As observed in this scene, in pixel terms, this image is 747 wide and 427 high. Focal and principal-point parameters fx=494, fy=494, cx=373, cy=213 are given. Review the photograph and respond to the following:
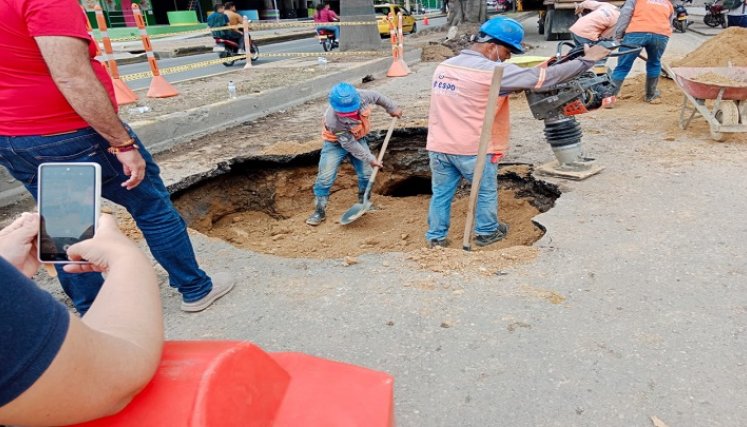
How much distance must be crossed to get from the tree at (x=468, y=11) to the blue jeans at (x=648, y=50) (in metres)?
10.8

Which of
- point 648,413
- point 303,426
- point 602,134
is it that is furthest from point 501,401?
point 602,134

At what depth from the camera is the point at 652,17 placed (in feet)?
21.3

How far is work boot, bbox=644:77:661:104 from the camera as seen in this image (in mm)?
6957

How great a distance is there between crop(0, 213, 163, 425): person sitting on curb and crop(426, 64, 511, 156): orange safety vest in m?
2.97

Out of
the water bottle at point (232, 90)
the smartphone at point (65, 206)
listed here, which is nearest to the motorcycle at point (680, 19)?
the water bottle at point (232, 90)

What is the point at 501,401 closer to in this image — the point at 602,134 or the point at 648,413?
the point at 648,413

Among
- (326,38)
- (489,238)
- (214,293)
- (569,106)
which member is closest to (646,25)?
(569,106)

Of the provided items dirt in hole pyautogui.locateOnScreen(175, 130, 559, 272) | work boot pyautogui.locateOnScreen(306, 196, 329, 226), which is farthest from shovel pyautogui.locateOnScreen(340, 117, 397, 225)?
work boot pyautogui.locateOnScreen(306, 196, 329, 226)

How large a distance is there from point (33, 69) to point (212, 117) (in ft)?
15.5

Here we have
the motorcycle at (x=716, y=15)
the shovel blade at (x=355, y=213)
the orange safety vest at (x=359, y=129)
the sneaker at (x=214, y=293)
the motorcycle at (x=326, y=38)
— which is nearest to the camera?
the sneaker at (x=214, y=293)

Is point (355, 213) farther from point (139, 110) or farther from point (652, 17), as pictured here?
point (652, 17)

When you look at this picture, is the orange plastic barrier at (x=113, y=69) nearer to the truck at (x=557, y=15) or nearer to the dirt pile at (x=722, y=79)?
the dirt pile at (x=722, y=79)

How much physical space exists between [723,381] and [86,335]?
237 cm

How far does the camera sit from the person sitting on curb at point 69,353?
741mm
